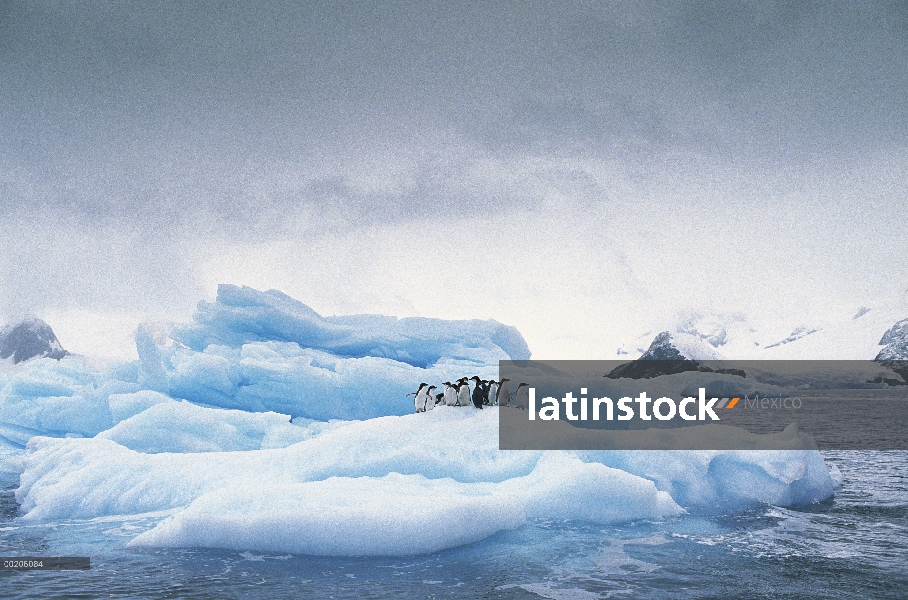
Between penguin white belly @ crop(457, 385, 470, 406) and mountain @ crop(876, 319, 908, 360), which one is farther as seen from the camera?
mountain @ crop(876, 319, 908, 360)

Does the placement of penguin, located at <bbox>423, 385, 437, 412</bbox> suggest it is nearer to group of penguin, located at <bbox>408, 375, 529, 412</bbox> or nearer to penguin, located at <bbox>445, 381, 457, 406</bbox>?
group of penguin, located at <bbox>408, 375, 529, 412</bbox>

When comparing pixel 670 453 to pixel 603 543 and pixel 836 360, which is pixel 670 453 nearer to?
pixel 603 543

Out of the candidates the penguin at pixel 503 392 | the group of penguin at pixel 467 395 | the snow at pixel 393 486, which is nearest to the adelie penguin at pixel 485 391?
the group of penguin at pixel 467 395

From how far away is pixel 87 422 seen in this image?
17094mm

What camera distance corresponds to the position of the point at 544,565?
6906mm

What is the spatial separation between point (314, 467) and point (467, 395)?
424 cm

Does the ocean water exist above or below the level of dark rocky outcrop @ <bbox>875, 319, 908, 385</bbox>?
below

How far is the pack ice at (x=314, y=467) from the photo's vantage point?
7.45 meters

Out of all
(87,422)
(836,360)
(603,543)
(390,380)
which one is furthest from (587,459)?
(836,360)

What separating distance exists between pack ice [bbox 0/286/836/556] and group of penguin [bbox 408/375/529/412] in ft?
2.99

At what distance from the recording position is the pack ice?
7.45 metres

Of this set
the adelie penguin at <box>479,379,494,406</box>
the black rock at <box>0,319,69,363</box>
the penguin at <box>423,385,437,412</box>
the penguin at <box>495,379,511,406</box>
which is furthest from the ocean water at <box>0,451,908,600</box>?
the black rock at <box>0,319,69,363</box>

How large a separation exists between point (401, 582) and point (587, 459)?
4898mm

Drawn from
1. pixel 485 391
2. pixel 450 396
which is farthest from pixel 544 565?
pixel 485 391
